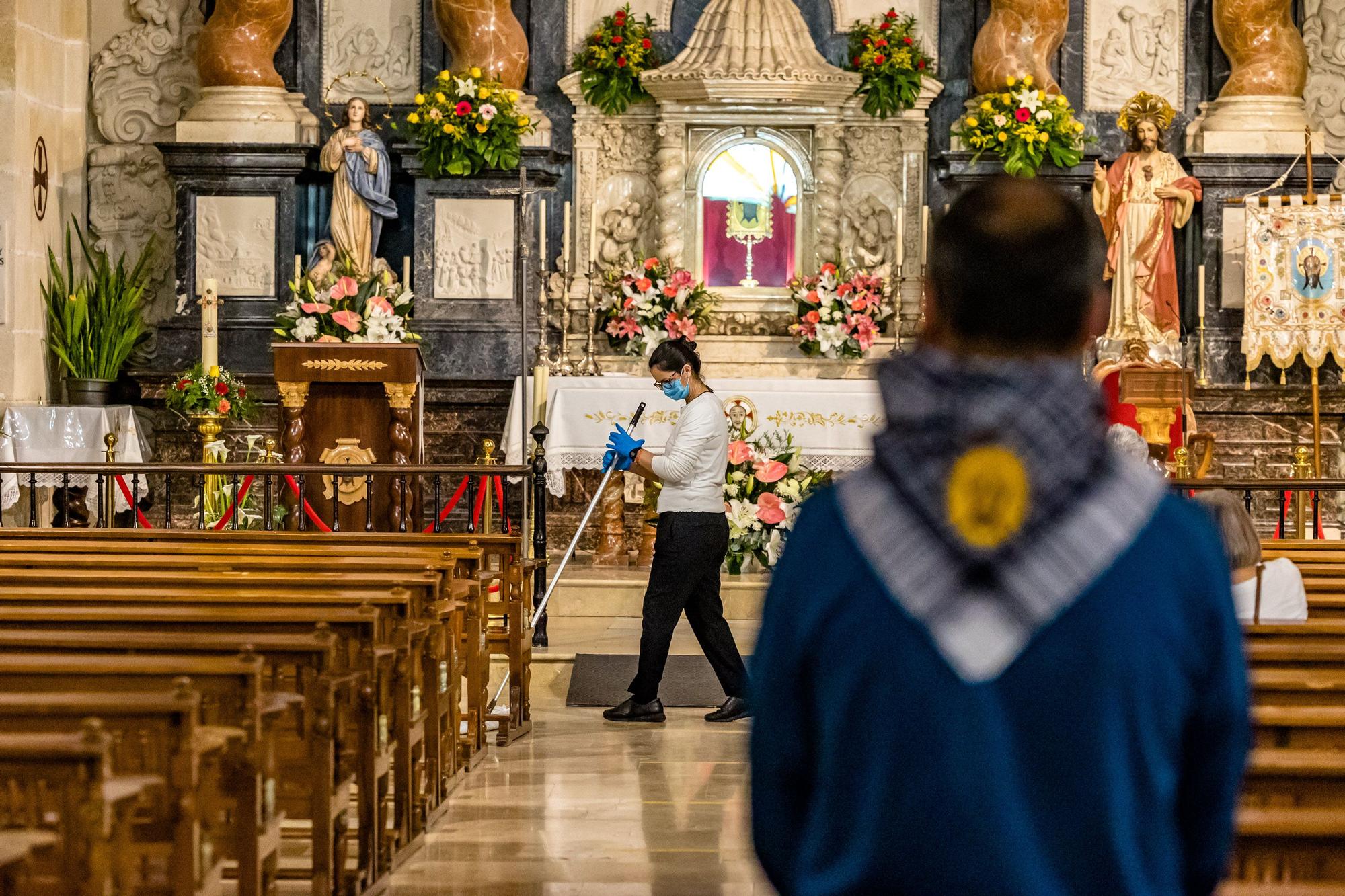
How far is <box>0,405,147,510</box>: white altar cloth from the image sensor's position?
11820 millimetres

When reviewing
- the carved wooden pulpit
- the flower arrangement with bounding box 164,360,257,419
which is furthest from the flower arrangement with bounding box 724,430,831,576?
the flower arrangement with bounding box 164,360,257,419

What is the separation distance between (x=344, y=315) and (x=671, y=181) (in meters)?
3.43

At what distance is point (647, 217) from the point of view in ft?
45.3

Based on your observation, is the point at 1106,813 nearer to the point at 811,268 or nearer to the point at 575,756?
the point at 575,756

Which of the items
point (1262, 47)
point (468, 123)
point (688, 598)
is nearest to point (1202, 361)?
point (1262, 47)

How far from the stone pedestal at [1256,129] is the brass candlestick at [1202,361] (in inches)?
55.4

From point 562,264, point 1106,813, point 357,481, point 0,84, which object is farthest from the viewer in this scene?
point 562,264

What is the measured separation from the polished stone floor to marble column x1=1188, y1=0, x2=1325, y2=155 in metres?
8.10

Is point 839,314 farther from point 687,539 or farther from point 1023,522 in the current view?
point 1023,522

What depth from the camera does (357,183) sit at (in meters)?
12.9

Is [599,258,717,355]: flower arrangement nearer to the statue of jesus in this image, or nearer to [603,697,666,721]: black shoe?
the statue of jesus

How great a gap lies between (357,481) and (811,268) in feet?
15.0

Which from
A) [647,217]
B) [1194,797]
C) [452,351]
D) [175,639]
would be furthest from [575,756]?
[647,217]

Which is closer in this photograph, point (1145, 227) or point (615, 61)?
point (1145, 227)
